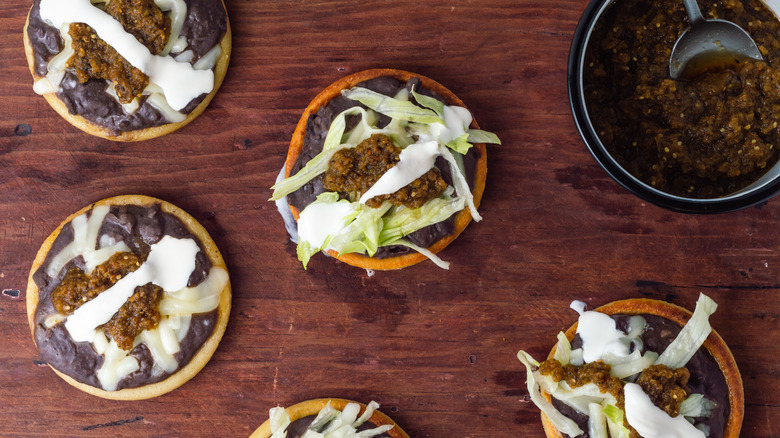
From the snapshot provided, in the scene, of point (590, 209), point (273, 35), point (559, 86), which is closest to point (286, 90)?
point (273, 35)

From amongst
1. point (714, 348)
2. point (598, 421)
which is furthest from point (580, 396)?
point (714, 348)

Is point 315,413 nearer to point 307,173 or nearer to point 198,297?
point 198,297

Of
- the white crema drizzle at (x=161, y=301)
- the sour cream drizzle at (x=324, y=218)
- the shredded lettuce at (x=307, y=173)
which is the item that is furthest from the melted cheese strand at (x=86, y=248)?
the sour cream drizzle at (x=324, y=218)

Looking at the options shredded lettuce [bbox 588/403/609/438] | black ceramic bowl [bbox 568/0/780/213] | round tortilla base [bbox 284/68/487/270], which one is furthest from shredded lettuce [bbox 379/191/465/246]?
shredded lettuce [bbox 588/403/609/438]

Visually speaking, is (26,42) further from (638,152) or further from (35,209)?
(638,152)

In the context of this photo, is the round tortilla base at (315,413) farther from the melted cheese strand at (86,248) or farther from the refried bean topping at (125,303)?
the melted cheese strand at (86,248)

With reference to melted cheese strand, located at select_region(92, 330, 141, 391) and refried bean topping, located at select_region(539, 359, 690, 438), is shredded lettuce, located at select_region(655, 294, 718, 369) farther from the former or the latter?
melted cheese strand, located at select_region(92, 330, 141, 391)
